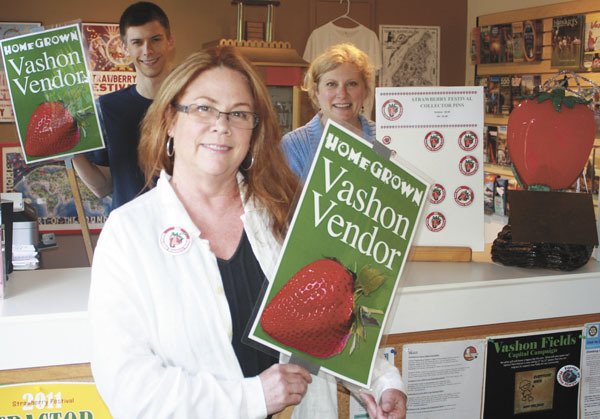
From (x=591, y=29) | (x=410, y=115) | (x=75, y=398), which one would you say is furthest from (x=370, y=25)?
(x=75, y=398)

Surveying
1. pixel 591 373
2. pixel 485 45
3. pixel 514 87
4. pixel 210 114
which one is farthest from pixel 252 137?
pixel 485 45

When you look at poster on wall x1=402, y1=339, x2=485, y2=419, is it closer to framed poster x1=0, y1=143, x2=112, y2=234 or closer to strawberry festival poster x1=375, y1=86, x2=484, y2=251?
strawberry festival poster x1=375, y1=86, x2=484, y2=251

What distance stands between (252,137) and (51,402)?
30.9 inches

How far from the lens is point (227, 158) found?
4.97 ft

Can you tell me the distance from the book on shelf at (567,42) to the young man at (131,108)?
2633 mm

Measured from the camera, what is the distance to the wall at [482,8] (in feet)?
16.6

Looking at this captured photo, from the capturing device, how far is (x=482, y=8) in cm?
595

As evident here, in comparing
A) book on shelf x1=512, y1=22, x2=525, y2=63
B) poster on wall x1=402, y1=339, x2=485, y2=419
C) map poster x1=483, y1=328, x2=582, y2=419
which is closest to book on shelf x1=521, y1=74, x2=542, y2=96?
book on shelf x1=512, y1=22, x2=525, y2=63

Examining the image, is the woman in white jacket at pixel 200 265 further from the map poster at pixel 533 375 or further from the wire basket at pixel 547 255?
the wire basket at pixel 547 255

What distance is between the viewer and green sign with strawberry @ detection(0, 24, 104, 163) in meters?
2.29

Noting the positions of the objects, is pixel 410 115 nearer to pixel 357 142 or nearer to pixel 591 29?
pixel 357 142

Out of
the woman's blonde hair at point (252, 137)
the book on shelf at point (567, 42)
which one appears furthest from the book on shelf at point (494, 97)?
the woman's blonde hair at point (252, 137)

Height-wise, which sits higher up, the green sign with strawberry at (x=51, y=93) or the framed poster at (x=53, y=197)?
the green sign with strawberry at (x=51, y=93)

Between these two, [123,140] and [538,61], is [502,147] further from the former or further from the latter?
[123,140]
